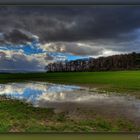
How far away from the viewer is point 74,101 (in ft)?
19.2

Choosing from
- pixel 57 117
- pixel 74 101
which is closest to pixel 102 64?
pixel 74 101

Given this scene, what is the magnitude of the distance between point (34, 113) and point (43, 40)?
98 cm

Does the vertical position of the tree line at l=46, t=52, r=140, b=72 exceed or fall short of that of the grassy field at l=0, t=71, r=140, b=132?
it exceeds it

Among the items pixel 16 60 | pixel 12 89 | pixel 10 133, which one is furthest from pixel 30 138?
pixel 16 60

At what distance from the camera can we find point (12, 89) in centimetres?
589

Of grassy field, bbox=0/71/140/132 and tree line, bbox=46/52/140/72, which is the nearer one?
grassy field, bbox=0/71/140/132

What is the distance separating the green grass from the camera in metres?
5.72

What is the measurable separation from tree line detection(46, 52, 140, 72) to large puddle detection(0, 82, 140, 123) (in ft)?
0.94

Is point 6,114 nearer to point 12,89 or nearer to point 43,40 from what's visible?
point 12,89

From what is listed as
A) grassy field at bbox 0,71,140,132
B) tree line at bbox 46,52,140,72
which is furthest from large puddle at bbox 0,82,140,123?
tree line at bbox 46,52,140,72

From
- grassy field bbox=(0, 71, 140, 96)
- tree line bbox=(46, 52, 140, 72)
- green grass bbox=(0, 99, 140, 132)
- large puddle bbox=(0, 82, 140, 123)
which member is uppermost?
tree line bbox=(46, 52, 140, 72)

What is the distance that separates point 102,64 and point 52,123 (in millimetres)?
1084

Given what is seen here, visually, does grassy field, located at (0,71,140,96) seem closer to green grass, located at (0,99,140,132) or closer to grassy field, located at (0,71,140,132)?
grassy field, located at (0,71,140,132)

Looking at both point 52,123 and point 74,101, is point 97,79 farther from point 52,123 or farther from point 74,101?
point 52,123
